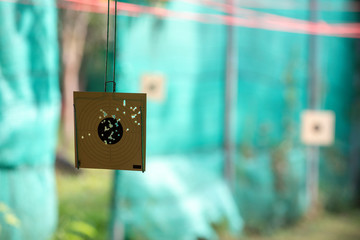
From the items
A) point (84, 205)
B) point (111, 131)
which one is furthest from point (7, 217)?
point (111, 131)

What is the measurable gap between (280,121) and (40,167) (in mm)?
1830

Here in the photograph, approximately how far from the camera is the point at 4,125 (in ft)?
6.93

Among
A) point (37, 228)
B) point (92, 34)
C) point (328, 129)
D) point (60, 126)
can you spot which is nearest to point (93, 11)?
point (92, 34)

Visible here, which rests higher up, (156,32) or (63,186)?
(156,32)

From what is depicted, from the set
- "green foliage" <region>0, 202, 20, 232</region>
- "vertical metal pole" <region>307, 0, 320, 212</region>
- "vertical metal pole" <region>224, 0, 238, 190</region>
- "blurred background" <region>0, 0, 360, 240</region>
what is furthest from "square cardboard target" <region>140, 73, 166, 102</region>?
"vertical metal pole" <region>307, 0, 320, 212</region>

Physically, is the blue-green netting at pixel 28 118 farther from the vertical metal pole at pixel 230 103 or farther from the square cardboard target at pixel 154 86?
the vertical metal pole at pixel 230 103

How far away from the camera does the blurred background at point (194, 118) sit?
86.8 inches

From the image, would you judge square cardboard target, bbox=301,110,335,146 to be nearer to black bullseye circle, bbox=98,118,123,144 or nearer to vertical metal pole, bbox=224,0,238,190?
vertical metal pole, bbox=224,0,238,190

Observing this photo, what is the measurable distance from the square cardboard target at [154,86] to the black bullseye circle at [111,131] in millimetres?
1567

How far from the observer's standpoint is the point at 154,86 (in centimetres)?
272

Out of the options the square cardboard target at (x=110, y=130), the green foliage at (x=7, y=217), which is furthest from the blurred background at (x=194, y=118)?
the square cardboard target at (x=110, y=130)

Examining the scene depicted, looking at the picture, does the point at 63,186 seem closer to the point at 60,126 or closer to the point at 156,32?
the point at 60,126

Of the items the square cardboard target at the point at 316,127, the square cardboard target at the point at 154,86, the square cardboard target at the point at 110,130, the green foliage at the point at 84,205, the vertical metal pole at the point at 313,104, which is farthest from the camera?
the vertical metal pole at the point at 313,104

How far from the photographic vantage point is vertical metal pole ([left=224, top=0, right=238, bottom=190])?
307cm
